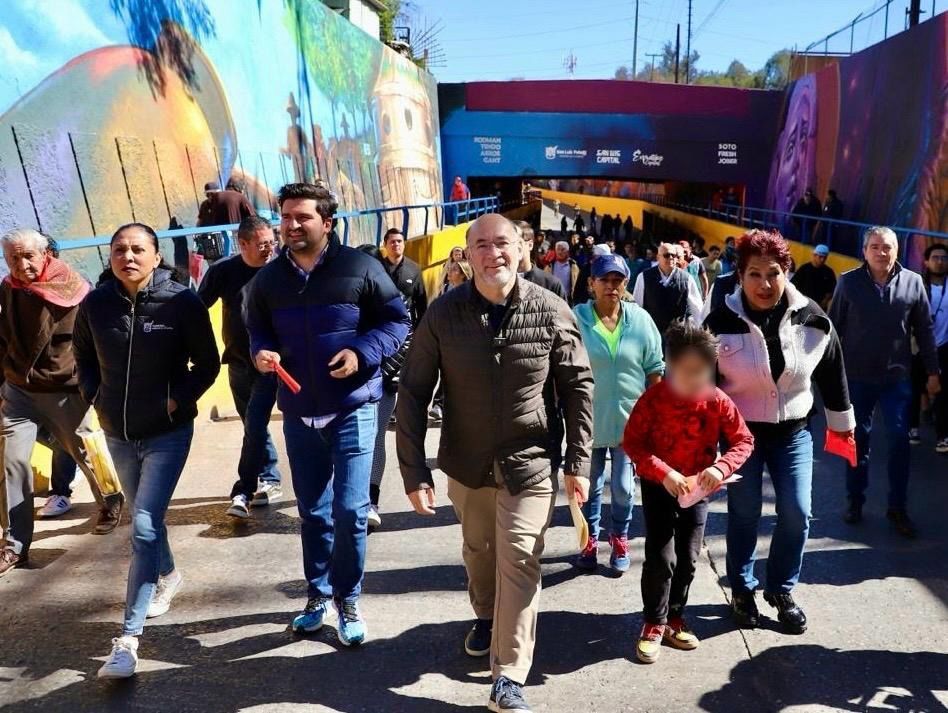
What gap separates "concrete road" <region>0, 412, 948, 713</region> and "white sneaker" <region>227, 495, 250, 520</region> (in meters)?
0.07

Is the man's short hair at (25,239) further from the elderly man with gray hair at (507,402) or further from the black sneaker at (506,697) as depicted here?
the black sneaker at (506,697)

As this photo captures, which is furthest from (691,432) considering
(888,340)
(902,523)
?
(902,523)

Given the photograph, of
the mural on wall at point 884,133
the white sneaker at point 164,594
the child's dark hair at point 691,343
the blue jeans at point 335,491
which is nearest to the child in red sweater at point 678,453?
the child's dark hair at point 691,343

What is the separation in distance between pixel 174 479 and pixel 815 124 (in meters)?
25.4

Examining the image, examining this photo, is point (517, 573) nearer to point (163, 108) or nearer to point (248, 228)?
point (248, 228)

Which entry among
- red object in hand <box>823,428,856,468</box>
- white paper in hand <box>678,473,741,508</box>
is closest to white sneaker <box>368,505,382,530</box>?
white paper in hand <box>678,473,741,508</box>

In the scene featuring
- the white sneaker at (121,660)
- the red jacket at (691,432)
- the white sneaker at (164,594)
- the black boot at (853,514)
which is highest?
the red jacket at (691,432)

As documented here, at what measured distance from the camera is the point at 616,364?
4.69 metres

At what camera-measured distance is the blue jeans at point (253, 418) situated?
18.2 ft

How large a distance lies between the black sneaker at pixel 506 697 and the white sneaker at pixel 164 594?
1.84 m

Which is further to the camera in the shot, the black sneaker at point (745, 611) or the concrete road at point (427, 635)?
the black sneaker at point (745, 611)

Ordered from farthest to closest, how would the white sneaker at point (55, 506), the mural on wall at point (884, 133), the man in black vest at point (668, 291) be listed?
the mural on wall at point (884, 133) → the man in black vest at point (668, 291) → the white sneaker at point (55, 506)

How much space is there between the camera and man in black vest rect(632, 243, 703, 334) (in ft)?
23.2

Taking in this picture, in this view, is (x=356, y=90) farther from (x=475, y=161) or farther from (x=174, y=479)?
(x=174, y=479)
